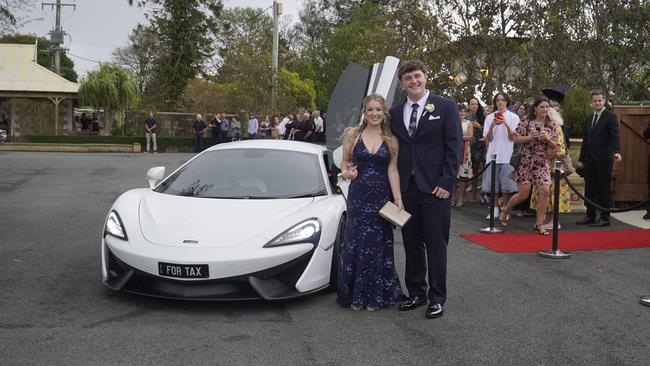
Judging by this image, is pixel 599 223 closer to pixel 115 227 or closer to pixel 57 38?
pixel 115 227

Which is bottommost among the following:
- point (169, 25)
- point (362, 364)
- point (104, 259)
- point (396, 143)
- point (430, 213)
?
point (362, 364)

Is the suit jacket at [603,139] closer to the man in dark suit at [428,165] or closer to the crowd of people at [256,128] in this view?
the man in dark suit at [428,165]

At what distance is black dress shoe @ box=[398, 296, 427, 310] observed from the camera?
5.22 metres

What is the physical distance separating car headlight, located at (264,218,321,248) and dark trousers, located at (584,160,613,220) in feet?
19.7

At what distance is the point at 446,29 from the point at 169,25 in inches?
996

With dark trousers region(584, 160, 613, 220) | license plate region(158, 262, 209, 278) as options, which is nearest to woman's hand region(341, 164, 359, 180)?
license plate region(158, 262, 209, 278)

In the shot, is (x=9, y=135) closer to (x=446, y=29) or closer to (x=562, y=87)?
(x=446, y=29)

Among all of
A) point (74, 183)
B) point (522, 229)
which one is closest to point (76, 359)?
point (522, 229)

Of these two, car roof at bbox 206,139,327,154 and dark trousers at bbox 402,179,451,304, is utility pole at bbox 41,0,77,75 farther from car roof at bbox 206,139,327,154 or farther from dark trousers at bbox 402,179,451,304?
dark trousers at bbox 402,179,451,304

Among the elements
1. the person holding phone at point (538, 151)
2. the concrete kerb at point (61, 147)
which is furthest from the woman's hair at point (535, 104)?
the concrete kerb at point (61, 147)

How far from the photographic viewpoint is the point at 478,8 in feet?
62.9

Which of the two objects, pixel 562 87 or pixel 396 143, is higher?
pixel 562 87

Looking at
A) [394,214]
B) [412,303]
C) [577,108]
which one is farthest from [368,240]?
[577,108]

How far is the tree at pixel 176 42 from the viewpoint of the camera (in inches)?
1623
